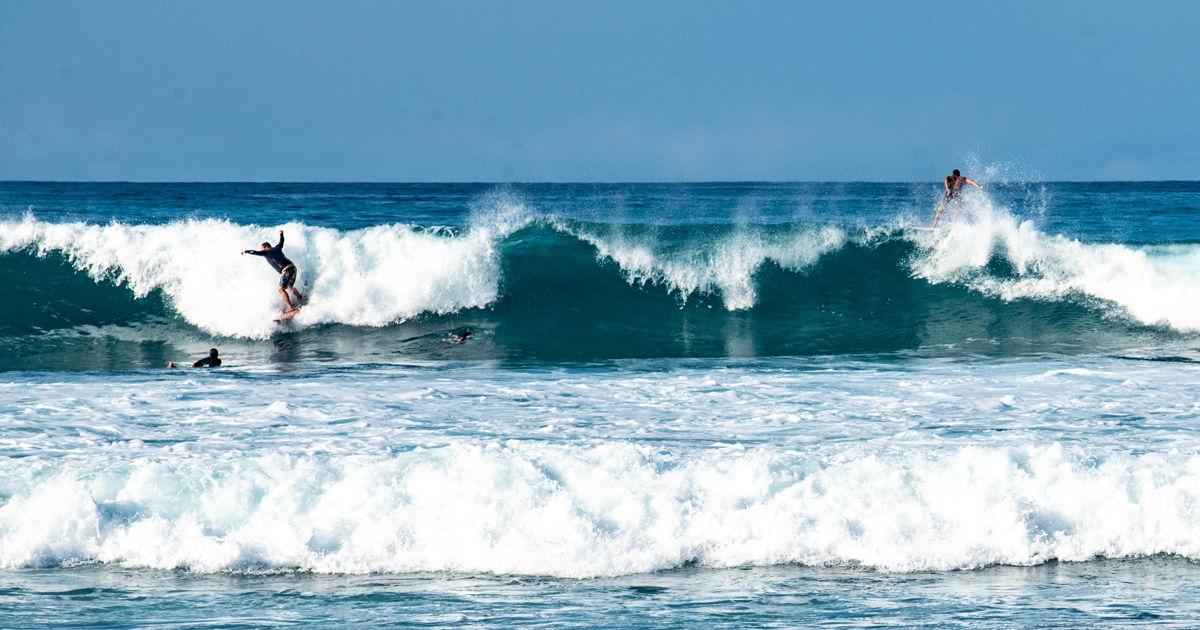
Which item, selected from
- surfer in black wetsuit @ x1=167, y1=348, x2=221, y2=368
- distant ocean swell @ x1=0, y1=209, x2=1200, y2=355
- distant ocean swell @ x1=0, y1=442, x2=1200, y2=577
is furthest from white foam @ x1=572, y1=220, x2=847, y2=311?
distant ocean swell @ x1=0, y1=442, x2=1200, y2=577

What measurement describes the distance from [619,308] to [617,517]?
9.33m

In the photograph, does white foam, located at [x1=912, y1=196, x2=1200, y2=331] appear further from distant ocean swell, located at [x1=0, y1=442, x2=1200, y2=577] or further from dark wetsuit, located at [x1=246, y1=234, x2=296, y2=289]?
A: dark wetsuit, located at [x1=246, y1=234, x2=296, y2=289]

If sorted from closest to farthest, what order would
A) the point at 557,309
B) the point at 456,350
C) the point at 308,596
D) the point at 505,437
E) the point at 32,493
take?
the point at 308,596
the point at 32,493
the point at 505,437
the point at 456,350
the point at 557,309

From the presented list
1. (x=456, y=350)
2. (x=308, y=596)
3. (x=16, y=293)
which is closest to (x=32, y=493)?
(x=308, y=596)

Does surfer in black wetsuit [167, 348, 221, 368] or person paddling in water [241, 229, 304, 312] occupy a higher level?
person paddling in water [241, 229, 304, 312]

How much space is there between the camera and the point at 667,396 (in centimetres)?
871

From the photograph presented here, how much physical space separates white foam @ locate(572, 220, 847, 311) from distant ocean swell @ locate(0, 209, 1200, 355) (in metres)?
0.03

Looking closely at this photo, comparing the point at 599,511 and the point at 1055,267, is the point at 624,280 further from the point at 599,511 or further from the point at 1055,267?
the point at 599,511

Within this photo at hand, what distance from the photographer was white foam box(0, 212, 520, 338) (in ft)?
46.9

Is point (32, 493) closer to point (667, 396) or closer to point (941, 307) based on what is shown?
point (667, 396)

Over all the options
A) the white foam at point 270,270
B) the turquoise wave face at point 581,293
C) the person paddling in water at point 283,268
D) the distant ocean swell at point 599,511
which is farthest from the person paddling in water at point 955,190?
the distant ocean swell at point 599,511

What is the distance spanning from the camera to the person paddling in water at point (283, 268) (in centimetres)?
1438

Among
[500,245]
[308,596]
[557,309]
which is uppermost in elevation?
[500,245]

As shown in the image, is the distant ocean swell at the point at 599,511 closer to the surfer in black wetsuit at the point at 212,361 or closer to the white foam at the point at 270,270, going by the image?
the surfer in black wetsuit at the point at 212,361
